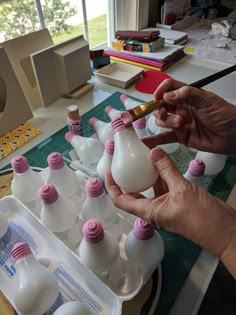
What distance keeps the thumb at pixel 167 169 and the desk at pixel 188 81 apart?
18cm

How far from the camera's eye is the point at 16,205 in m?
0.51

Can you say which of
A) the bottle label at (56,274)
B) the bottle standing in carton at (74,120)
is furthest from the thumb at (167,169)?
the bottle standing in carton at (74,120)

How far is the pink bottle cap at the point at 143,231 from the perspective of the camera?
39 centimetres

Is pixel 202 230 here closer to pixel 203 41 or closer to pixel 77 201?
pixel 77 201

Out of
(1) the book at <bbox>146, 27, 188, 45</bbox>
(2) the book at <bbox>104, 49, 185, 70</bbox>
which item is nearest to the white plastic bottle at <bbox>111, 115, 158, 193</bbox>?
(2) the book at <bbox>104, 49, 185, 70</bbox>

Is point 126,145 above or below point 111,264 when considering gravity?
above

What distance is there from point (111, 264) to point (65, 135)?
393mm

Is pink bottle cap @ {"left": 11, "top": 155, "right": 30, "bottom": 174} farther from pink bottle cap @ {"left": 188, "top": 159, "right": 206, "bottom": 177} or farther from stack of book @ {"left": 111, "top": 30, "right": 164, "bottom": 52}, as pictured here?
stack of book @ {"left": 111, "top": 30, "right": 164, "bottom": 52}

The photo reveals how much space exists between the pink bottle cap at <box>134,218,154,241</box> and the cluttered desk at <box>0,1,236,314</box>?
0.08 metres

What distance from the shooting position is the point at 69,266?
17.5 inches

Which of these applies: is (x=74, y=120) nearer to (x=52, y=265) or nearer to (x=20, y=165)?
(x=20, y=165)

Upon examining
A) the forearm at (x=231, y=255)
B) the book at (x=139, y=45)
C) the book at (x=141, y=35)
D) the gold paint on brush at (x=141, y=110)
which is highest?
the gold paint on brush at (x=141, y=110)

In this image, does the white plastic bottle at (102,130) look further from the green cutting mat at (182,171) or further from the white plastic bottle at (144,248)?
the white plastic bottle at (144,248)

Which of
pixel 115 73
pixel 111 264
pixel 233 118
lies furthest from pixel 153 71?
pixel 111 264
